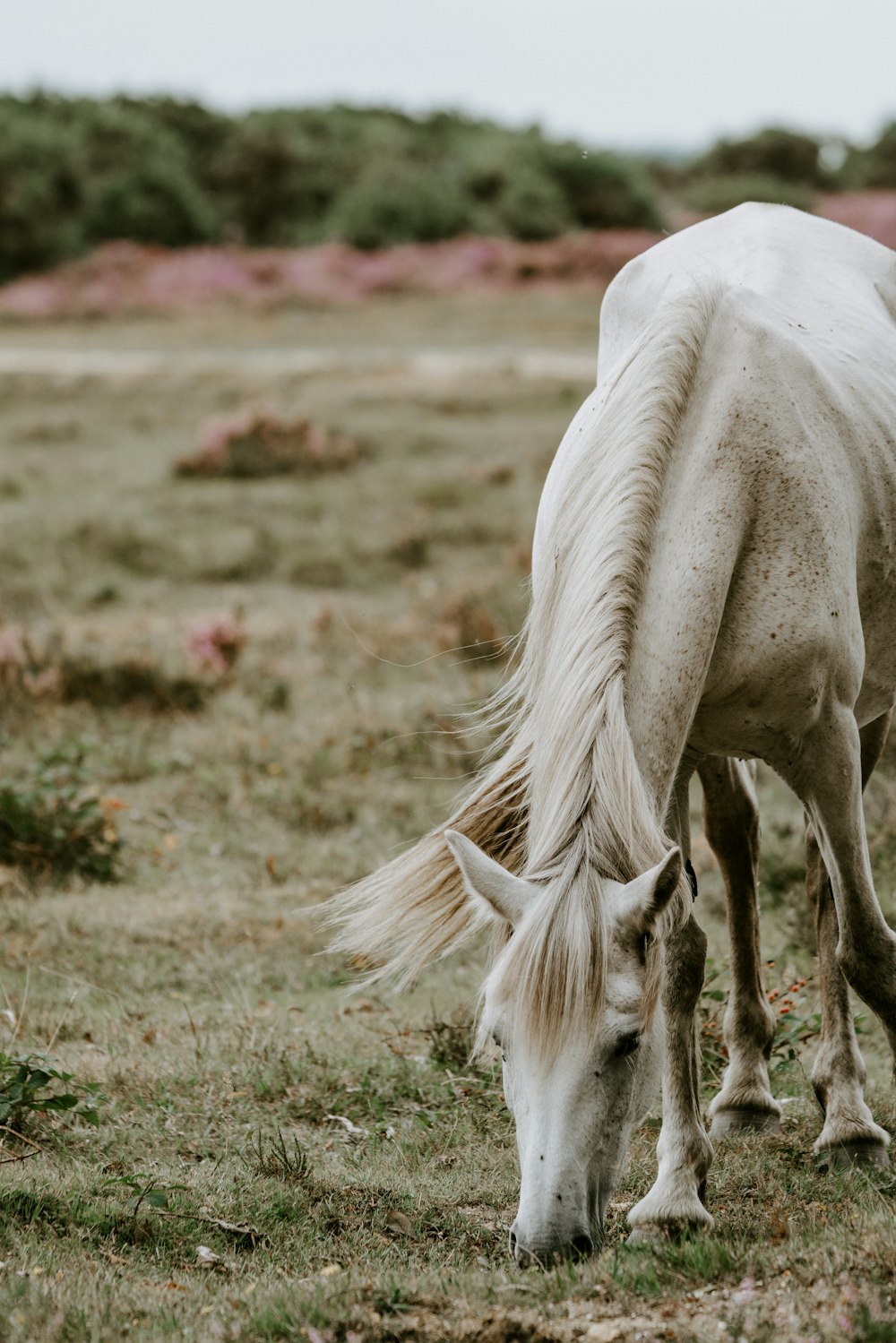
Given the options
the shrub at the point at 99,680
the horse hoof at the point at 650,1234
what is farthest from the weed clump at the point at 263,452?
the horse hoof at the point at 650,1234

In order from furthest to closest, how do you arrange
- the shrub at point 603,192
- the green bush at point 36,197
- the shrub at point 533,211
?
the shrub at point 603,192, the shrub at point 533,211, the green bush at point 36,197

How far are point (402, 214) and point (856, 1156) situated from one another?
30325 mm

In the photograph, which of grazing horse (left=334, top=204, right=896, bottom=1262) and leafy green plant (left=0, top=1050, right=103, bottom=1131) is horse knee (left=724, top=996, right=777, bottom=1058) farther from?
leafy green plant (left=0, top=1050, right=103, bottom=1131)

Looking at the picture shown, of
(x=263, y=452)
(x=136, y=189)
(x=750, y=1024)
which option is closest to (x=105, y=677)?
(x=750, y=1024)

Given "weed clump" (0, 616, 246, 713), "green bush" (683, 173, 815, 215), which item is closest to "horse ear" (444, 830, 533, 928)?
"weed clump" (0, 616, 246, 713)

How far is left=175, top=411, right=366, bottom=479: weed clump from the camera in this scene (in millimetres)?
13805

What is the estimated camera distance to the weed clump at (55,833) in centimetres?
581

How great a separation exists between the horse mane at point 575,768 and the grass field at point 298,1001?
1.88 ft

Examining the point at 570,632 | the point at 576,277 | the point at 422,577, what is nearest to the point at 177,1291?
the point at 570,632

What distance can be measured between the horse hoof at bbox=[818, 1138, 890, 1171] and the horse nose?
1225mm

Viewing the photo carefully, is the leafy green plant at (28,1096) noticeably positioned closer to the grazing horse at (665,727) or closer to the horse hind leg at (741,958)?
the grazing horse at (665,727)

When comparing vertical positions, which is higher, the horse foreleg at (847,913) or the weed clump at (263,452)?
the horse foreleg at (847,913)

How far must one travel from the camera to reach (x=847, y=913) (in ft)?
11.1

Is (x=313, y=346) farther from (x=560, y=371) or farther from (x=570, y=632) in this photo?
(x=570, y=632)
